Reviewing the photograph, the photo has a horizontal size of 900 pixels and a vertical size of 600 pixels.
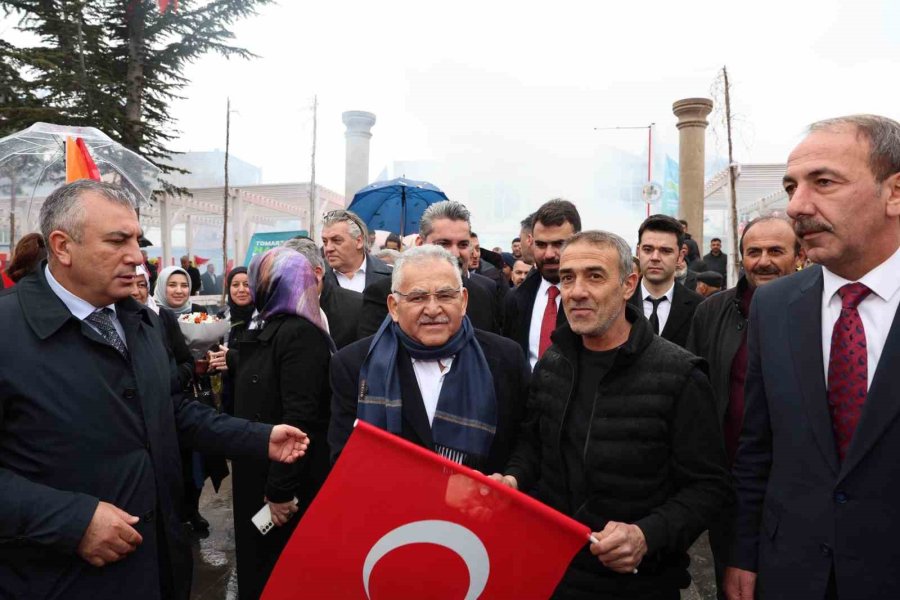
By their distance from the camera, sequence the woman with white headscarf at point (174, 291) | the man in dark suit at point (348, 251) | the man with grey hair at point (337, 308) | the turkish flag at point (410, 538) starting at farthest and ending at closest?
the woman with white headscarf at point (174, 291) → the man in dark suit at point (348, 251) → the man with grey hair at point (337, 308) → the turkish flag at point (410, 538)

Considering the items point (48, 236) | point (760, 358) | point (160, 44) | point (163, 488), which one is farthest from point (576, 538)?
point (160, 44)

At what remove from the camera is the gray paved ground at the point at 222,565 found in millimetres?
3857

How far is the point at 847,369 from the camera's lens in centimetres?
173

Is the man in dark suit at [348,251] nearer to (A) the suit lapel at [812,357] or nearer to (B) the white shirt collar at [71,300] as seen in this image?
(B) the white shirt collar at [71,300]

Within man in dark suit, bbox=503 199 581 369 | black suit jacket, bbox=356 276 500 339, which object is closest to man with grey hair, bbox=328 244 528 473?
black suit jacket, bbox=356 276 500 339

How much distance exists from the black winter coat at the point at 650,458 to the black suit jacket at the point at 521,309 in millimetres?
1489

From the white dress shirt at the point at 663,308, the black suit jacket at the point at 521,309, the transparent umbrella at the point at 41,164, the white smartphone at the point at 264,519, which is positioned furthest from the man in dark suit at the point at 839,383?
the transparent umbrella at the point at 41,164

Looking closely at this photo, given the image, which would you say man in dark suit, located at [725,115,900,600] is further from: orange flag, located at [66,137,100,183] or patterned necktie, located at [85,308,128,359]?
orange flag, located at [66,137,100,183]

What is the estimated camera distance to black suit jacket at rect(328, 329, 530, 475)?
232 cm

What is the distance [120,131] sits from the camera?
14.4 m

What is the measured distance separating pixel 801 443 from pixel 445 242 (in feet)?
7.92

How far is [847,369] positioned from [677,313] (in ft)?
7.82

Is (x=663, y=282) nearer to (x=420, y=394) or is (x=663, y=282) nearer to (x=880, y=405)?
(x=420, y=394)

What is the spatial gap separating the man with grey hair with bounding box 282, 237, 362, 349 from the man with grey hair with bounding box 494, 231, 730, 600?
1.86 metres
